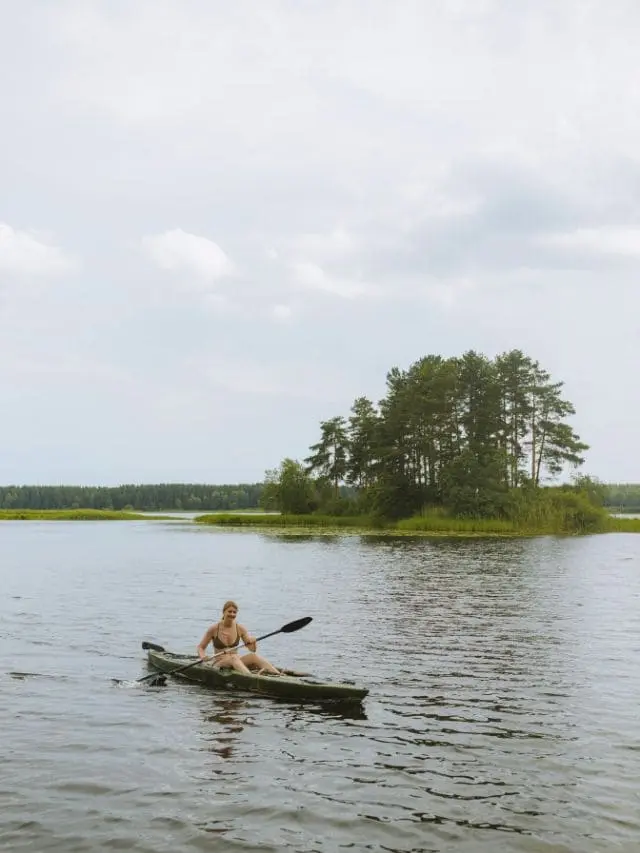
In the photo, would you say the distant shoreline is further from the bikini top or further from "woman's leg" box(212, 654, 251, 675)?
"woman's leg" box(212, 654, 251, 675)

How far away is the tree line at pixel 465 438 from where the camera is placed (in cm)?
7906

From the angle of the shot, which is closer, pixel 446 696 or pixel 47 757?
pixel 47 757

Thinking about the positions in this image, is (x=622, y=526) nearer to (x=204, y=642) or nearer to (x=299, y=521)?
(x=299, y=521)

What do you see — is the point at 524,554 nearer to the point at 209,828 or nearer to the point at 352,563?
the point at 352,563

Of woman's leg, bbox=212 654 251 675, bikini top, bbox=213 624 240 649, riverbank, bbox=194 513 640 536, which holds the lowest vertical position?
woman's leg, bbox=212 654 251 675

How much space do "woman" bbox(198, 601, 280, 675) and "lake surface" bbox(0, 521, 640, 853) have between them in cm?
78

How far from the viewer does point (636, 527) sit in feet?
281

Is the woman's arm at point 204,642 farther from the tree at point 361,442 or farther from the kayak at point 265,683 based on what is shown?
the tree at point 361,442

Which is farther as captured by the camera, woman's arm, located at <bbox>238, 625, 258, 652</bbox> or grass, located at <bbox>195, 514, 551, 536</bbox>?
grass, located at <bbox>195, 514, 551, 536</bbox>

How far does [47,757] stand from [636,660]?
12.9 metres

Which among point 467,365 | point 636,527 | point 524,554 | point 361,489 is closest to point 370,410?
point 361,489

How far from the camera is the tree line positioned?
7906cm

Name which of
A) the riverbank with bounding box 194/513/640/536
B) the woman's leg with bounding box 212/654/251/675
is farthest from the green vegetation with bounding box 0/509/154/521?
the woman's leg with bounding box 212/654/251/675

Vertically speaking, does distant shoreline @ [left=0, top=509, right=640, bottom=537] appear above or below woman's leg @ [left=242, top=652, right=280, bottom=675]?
above
